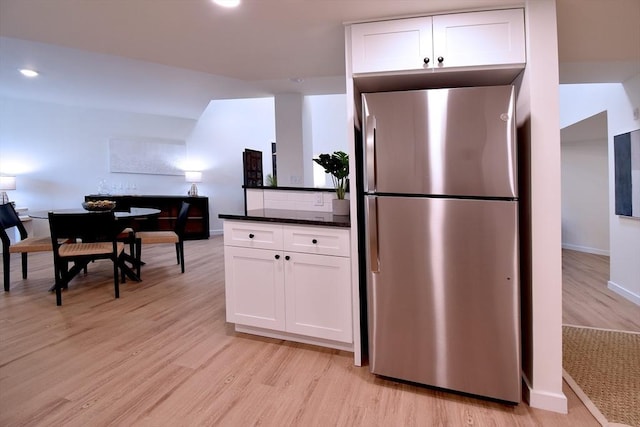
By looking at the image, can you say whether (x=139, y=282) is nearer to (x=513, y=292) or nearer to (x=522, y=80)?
(x=513, y=292)

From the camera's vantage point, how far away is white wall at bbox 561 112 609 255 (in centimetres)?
524

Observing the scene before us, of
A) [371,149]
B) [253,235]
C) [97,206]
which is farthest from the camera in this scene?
[97,206]

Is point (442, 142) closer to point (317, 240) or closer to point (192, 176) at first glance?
point (317, 240)

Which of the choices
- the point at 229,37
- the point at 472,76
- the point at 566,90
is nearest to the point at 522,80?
the point at 472,76

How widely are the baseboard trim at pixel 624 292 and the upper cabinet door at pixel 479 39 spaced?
291 cm

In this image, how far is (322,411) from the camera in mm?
1586

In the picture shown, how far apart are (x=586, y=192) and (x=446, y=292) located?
18.1ft

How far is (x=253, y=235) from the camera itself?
2.22m

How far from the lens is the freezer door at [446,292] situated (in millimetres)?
1549

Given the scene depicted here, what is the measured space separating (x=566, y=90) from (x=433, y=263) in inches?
166

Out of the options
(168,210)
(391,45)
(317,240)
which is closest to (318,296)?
(317,240)

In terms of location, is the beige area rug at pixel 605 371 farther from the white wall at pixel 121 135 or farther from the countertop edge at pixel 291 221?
the white wall at pixel 121 135

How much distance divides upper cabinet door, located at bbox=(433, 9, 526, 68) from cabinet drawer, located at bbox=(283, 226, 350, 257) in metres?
1.11

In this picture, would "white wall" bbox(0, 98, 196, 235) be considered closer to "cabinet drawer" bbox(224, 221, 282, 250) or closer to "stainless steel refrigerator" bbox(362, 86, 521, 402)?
"cabinet drawer" bbox(224, 221, 282, 250)
